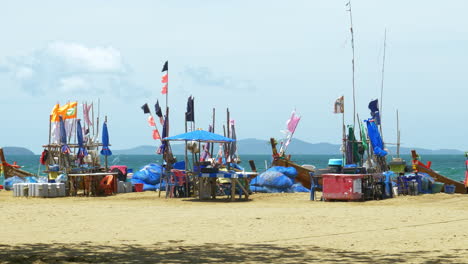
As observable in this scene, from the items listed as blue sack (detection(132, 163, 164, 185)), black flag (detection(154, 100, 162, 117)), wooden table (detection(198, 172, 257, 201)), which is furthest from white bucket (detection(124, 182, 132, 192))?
wooden table (detection(198, 172, 257, 201))

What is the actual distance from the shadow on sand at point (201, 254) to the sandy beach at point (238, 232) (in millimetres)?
14

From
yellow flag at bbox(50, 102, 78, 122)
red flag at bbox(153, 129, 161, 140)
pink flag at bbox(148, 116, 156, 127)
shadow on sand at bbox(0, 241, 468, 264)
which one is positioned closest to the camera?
shadow on sand at bbox(0, 241, 468, 264)

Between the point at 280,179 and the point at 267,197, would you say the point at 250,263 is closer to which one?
the point at 267,197

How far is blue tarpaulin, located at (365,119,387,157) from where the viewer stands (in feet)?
83.7

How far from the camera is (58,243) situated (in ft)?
40.4

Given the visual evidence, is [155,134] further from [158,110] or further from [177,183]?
[177,183]

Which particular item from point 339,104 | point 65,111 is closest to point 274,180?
point 339,104

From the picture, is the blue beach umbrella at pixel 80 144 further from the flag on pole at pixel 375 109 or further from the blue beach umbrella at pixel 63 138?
the flag on pole at pixel 375 109

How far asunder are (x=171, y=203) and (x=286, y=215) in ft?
19.6

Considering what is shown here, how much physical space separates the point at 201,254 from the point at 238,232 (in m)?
3.14

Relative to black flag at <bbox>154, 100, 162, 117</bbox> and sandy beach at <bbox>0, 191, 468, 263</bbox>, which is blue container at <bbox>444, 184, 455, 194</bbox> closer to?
sandy beach at <bbox>0, 191, 468, 263</bbox>

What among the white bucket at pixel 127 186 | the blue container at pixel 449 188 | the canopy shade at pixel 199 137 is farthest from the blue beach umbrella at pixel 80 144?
the blue container at pixel 449 188

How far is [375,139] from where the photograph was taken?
84.2 feet

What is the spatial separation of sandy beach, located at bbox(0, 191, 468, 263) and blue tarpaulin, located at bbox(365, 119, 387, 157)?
318cm
